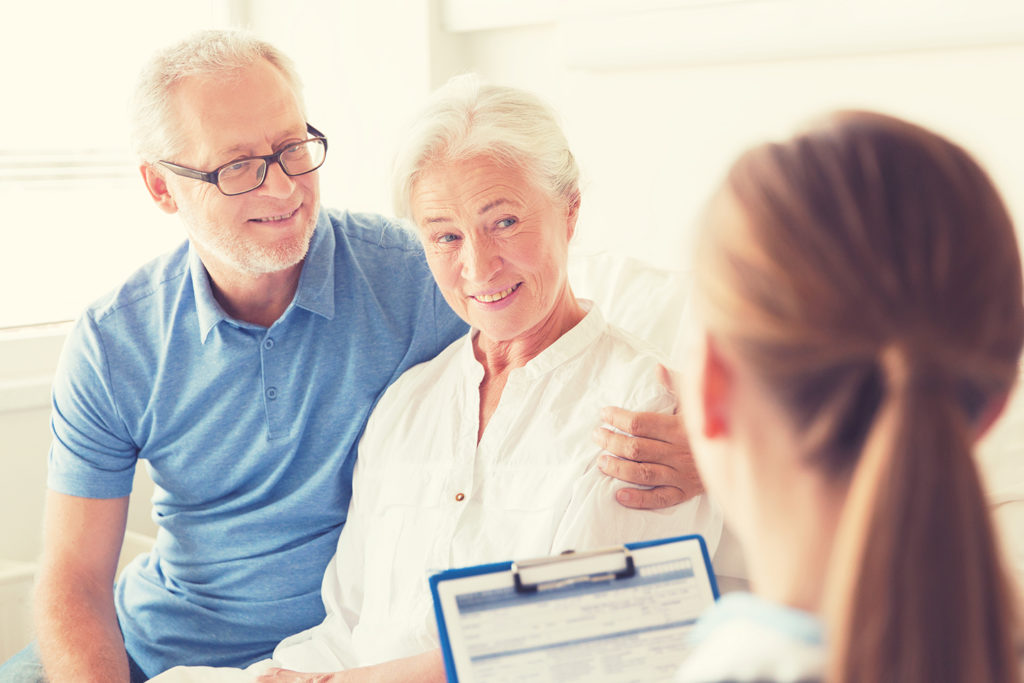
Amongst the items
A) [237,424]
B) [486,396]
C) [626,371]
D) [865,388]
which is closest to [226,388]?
[237,424]

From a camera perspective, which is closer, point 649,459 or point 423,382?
point 649,459

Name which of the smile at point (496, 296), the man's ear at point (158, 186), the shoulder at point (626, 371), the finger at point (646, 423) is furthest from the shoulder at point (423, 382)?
the man's ear at point (158, 186)

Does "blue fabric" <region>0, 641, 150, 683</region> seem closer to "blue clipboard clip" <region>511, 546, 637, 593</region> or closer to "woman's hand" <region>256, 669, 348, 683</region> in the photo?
"woman's hand" <region>256, 669, 348, 683</region>

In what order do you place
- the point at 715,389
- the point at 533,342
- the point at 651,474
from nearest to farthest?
the point at 715,389 < the point at 651,474 < the point at 533,342

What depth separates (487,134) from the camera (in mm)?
1534

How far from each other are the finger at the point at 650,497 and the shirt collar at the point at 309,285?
2.39 feet

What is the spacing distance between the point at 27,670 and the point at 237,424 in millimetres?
601

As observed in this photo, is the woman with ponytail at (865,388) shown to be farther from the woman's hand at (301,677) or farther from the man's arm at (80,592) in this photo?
the man's arm at (80,592)

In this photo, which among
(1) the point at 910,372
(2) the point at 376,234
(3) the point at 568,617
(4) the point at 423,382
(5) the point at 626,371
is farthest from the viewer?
(2) the point at 376,234

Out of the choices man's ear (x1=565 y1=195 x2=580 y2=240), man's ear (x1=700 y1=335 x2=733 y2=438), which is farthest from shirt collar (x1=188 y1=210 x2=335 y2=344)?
man's ear (x1=700 y1=335 x2=733 y2=438)

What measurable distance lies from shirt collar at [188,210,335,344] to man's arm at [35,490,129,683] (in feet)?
1.31

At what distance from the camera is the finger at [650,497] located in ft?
4.44

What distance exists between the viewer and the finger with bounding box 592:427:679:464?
1.35 meters

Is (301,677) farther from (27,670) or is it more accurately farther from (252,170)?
(252,170)
